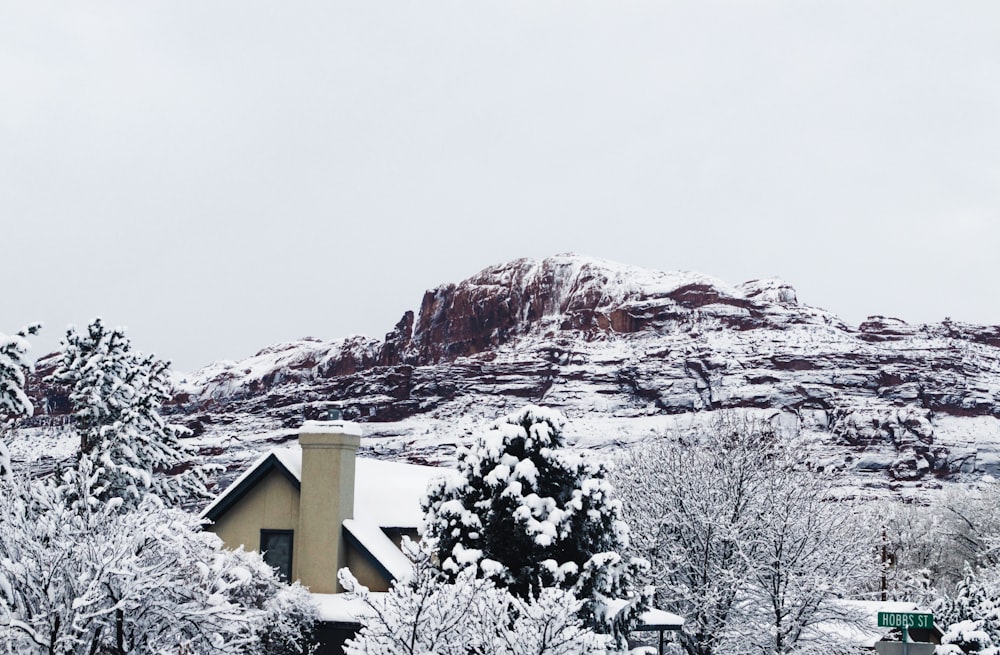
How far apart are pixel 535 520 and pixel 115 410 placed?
927 inches

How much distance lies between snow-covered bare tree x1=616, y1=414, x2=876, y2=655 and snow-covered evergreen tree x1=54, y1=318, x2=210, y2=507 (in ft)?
53.4

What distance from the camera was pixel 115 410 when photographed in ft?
135

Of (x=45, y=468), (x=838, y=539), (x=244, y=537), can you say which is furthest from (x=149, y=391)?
(x=45, y=468)

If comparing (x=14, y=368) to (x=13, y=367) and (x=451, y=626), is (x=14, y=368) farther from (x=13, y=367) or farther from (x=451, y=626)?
(x=451, y=626)

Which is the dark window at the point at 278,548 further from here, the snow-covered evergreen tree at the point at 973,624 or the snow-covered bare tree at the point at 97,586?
the snow-covered evergreen tree at the point at 973,624

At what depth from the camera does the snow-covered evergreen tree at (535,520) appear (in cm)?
2167

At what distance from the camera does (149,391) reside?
42.7m

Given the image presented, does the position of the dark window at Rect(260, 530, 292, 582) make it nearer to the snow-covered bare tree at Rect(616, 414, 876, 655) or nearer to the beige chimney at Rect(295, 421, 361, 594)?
the beige chimney at Rect(295, 421, 361, 594)

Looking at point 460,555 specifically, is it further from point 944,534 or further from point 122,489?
point 944,534

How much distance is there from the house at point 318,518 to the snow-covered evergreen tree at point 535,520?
15.8ft

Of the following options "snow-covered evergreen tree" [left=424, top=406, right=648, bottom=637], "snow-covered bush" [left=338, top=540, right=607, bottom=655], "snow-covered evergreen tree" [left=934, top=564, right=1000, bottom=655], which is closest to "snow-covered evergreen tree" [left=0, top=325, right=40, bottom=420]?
"snow-covered evergreen tree" [left=424, top=406, right=648, bottom=637]

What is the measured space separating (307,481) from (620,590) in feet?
28.2

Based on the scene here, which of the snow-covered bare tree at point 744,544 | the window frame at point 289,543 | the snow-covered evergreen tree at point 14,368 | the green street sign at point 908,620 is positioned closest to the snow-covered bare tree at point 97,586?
the snow-covered evergreen tree at point 14,368

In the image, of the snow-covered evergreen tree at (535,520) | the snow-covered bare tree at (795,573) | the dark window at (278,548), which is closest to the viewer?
the snow-covered evergreen tree at (535,520)
